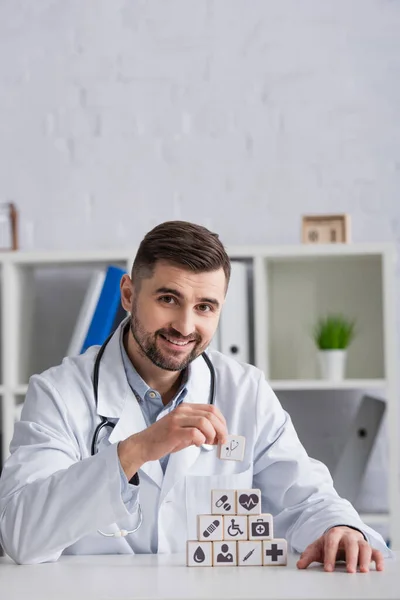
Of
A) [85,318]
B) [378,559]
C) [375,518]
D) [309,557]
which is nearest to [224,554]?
[309,557]

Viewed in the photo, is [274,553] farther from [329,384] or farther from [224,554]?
[329,384]

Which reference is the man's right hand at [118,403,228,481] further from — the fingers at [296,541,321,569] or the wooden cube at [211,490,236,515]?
the fingers at [296,541,321,569]

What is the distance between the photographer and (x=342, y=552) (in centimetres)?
153

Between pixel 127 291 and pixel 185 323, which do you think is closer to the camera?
pixel 185 323

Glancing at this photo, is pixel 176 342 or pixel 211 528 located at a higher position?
pixel 176 342

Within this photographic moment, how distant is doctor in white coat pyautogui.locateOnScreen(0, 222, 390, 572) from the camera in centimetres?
153

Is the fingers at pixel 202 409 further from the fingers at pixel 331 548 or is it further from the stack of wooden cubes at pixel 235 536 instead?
the fingers at pixel 331 548

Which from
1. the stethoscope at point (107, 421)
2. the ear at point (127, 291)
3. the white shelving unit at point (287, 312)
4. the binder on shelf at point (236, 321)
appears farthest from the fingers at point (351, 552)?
the binder on shelf at point (236, 321)

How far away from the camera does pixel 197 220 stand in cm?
302

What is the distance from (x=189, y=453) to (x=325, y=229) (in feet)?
3.82

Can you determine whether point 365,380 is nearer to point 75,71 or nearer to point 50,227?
point 50,227

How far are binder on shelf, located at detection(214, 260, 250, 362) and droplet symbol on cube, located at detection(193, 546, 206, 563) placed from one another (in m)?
1.25

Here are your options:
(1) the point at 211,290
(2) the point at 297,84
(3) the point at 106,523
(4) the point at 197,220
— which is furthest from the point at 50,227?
(3) the point at 106,523

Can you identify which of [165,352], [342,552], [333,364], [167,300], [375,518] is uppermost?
[167,300]
